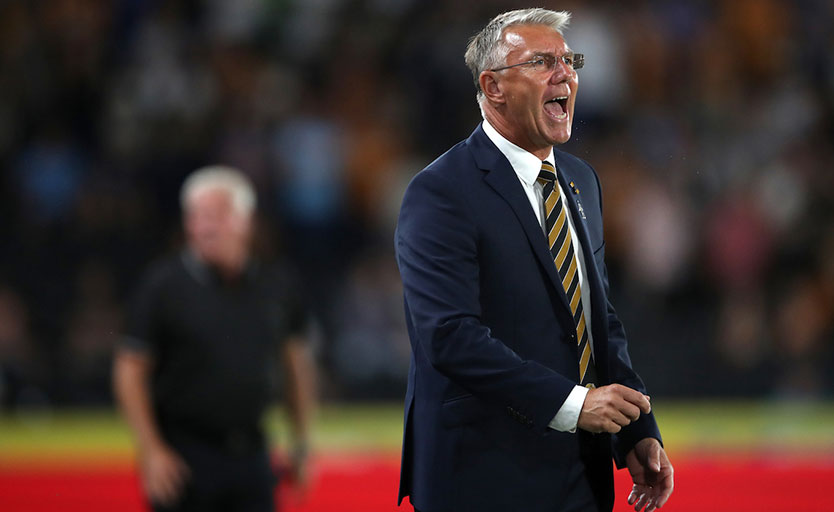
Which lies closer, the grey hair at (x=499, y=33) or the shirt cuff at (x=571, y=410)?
the shirt cuff at (x=571, y=410)

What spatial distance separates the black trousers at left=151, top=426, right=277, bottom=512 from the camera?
14.2ft

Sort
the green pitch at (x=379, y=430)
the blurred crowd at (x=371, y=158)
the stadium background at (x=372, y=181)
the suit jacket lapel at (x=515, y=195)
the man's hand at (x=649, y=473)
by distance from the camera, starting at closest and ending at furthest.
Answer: the suit jacket lapel at (x=515, y=195), the man's hand at (x=649, y=473), the green pitch at (x=379, y=430), the stadium background at (x=372, y=181), the blurred crowd at (x=371, y=158)

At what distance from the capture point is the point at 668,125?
28.4 ft

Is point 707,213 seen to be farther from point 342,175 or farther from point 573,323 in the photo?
point 573,323

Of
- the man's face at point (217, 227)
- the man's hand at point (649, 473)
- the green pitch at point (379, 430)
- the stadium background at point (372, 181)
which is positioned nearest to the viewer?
the man's hand at point (649, 473)

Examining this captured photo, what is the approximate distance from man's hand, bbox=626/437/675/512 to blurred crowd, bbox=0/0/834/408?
503 cm

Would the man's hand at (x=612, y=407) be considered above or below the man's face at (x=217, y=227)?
below

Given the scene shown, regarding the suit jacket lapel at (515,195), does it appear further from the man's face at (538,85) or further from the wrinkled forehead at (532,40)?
the wrinkled forehead at (532,40)

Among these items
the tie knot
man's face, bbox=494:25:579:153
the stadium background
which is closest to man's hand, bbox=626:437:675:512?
the tie knot

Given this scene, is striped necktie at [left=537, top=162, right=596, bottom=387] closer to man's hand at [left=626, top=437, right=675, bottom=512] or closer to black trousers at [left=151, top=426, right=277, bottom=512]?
man's hand at [left=626, top=437, right=675, bottom=512]

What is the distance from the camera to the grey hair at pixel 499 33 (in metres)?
2.66

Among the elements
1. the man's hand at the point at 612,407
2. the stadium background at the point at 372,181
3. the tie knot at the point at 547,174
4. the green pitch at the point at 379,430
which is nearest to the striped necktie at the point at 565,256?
the tie knot at the point at 547,174

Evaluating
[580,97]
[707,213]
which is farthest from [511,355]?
[707,213]

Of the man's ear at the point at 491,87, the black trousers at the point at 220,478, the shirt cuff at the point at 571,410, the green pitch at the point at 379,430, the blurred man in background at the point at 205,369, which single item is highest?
the man's ear at the point at 491,87
